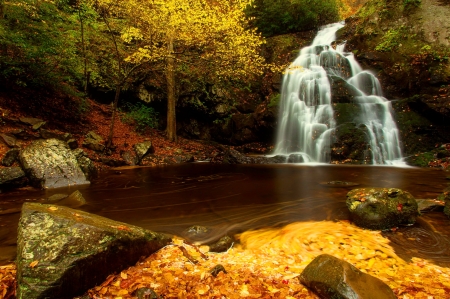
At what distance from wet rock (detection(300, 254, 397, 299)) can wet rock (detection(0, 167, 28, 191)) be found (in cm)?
706

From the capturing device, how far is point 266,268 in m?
2.88

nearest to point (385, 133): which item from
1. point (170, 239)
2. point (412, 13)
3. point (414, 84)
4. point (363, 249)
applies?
point (414, 84)

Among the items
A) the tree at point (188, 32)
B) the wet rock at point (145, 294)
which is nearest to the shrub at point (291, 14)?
the tree at point (188, 32)

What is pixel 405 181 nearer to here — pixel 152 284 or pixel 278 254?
pixel 278 254

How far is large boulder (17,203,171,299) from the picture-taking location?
2.08m

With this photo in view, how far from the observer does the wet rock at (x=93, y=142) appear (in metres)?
10.3

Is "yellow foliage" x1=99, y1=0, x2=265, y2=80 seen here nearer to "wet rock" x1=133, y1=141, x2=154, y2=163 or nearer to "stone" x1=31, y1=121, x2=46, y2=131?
"wet rock" x1=133, y1=141, x2=154, y2=163

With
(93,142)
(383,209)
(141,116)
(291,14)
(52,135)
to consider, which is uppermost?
(291,14)

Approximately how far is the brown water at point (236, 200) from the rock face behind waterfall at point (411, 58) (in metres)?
3.52

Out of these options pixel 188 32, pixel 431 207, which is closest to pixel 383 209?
pixel 431 207

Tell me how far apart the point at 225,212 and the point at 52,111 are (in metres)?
10.1

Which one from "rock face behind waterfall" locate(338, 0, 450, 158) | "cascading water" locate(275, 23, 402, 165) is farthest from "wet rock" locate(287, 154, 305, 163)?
"rock face behind waterfall" locate(338, 0, 450, 158)

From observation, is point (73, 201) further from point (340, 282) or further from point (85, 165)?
point (340, 282)

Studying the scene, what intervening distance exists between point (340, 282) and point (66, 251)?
8.02ft
